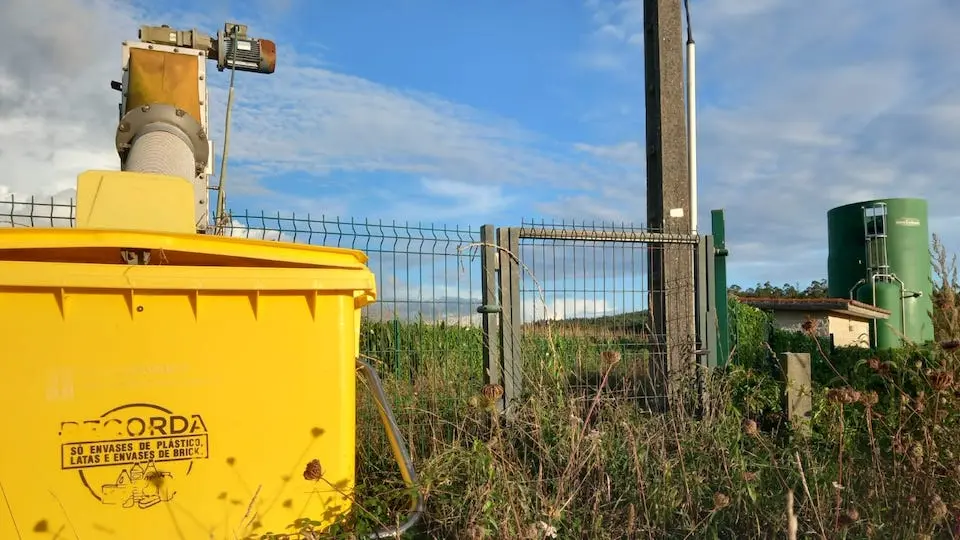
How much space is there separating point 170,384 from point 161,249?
50 centimetres

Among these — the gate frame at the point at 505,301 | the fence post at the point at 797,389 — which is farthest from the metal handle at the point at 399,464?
the fence post at the point at 797,389

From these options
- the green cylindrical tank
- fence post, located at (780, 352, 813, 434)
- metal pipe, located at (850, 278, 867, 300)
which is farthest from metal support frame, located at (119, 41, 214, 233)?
metal pipe, located at (850, 278, 867, 300)

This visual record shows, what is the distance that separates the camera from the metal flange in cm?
476

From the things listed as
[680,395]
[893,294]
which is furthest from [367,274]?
[893,294]

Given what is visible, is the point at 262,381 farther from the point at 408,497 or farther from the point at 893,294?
the point at 893,294

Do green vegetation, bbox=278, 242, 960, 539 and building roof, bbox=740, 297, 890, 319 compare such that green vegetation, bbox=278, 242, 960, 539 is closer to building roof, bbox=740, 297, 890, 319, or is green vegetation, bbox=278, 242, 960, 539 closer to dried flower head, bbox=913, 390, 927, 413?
dried flower head, bbox=913, 390, 927, 413

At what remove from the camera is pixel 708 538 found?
303 centimetres

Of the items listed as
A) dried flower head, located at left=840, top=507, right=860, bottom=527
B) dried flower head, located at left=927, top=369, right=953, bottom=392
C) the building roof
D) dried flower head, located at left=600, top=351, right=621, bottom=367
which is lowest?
dried flower head, located at left=840, top=507, right=860, bottom=527

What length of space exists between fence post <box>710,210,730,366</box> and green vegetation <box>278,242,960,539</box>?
1233 mm

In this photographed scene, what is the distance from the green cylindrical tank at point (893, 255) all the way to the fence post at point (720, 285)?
1015 centimetres

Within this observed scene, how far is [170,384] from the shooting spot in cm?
263

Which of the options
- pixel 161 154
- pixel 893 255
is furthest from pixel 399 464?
pixel 893 255

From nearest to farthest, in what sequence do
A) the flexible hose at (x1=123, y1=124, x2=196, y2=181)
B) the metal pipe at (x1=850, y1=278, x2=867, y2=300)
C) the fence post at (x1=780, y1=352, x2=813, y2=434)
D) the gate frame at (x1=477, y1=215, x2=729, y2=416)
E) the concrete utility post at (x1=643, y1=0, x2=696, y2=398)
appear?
1. the fence post at (x1=780, y1=352, x2=813, y2=434)
2. the flexible hose at (x1=123, y1=124, x2=196, y2=181)
3. the gate frame at (x1=477, y1=215, x2=729, y2=416)
4. the concrete utility post at (x1=643, y1=0, x2=696, y2=398)
5. the metal pipe at (x1=850, y1=278, x2=867, y2=300)

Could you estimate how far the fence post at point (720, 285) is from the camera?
5.81 m
